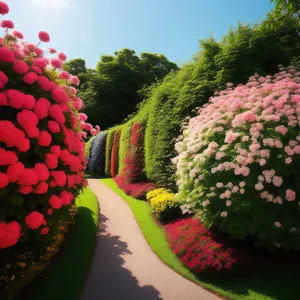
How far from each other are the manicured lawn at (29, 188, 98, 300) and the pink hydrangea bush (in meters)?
3.44

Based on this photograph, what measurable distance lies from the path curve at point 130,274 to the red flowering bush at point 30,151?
231 cm

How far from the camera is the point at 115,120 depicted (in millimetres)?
43969

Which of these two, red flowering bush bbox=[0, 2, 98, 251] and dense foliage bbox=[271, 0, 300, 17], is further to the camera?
dense foliage bbox=[271, 0, 300, 17]

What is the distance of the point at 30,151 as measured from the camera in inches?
167

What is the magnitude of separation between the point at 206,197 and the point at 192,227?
1.78 m

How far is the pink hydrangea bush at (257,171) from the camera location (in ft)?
19.7

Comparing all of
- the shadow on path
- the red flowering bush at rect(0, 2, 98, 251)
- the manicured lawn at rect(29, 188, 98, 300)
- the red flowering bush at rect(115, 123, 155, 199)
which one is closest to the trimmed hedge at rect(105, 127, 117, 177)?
the red flowering bush at rect(115, 123, 155, 199)

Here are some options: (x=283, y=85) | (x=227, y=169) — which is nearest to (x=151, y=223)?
(x=227, y=169)

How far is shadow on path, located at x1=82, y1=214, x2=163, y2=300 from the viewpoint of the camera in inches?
228

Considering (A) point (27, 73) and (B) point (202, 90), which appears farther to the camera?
(B) point (202, 90)

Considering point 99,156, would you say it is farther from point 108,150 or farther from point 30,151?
point 30,151

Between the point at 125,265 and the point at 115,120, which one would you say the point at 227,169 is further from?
the point at 115,120

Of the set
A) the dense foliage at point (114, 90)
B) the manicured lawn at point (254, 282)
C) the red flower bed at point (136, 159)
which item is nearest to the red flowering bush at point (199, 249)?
the manicured lawn at point (254, 282)

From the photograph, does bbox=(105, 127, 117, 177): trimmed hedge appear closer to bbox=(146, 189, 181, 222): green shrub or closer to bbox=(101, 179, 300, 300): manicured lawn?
bbox=(146, 189, 181, 222): green shrub
